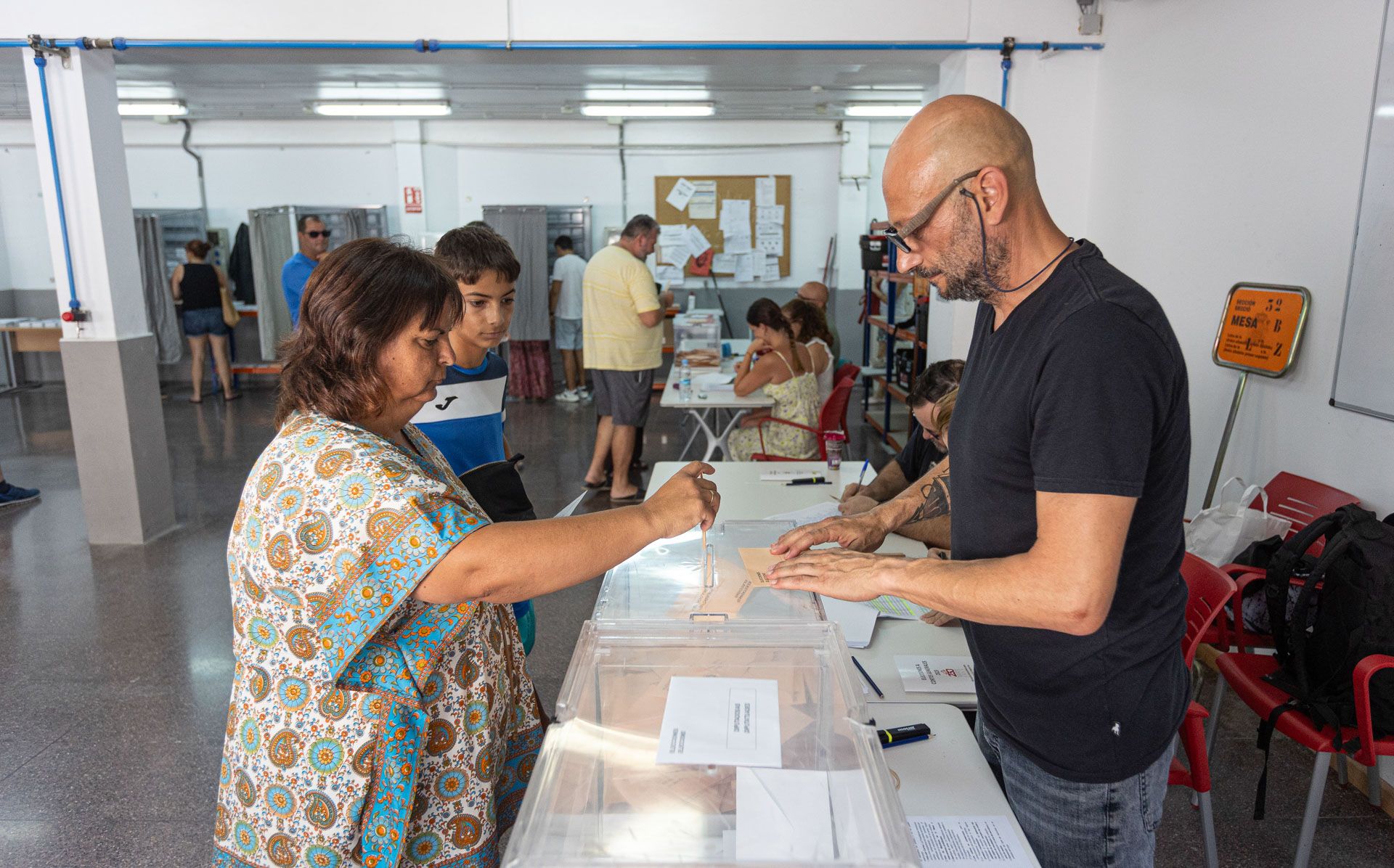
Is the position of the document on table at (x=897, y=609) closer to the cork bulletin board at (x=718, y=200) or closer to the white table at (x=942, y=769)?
the white table at (x=942, y=769)

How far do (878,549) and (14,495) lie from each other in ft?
19.3

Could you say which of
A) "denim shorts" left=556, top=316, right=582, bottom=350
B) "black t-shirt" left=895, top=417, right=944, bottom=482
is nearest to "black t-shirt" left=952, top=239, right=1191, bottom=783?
"black t-shirt" left=895, top=417, right=944, bottom=482

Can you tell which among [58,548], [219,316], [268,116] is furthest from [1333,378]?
[268,116]

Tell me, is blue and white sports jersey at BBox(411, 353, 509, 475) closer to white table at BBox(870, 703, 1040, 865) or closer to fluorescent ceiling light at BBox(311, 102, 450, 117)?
white table at BBox(870, 703, 1040, 865)

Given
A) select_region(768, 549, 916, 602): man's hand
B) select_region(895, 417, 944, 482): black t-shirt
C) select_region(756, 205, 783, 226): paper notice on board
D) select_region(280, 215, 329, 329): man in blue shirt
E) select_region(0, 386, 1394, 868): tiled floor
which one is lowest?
select_region(0, 386, 1394, 868): tiled floor

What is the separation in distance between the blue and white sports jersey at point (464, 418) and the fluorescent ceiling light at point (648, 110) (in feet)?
23.2

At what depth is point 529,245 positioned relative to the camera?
32.3 feet

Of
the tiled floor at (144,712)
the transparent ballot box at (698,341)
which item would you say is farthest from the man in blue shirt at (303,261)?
the transparent ballot box at (698,341)

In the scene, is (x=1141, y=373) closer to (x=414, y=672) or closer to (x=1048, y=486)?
(x=1048, y=486)

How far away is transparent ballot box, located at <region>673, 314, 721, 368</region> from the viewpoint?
6.66 m

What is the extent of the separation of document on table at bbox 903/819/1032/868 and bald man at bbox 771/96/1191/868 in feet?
0.39

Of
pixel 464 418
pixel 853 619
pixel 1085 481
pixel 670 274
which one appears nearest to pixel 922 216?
pixel 1085 481

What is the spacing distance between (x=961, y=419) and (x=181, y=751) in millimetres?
2883

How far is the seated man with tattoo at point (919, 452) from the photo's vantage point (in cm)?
301
